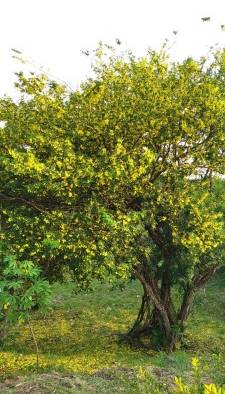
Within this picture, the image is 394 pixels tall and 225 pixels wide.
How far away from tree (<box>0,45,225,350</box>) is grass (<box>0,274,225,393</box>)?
3.22m

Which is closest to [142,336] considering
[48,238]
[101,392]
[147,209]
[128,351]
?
[128,351]

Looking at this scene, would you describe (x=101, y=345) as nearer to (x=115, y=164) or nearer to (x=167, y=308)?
(x=167, y=308)

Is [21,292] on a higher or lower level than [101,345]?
higher

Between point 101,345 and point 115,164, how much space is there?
920cm

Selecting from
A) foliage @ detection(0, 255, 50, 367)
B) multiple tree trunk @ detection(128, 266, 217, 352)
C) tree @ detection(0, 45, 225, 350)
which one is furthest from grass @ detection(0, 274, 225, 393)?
tree @ detection(0, 45, 225, 350)

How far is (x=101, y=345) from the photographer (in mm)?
20422

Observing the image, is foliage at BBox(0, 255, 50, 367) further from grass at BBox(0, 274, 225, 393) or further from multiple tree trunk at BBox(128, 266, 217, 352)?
multiple tree trunk at BBox(128, 266, 217, 352)

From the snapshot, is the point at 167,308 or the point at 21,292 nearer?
the point at 21,292

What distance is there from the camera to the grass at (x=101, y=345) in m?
11.6

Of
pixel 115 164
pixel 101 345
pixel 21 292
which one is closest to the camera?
pixel 21 292

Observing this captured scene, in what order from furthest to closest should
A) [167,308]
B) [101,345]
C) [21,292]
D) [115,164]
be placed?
[101,345]
[167,308]
[115,164]
[21,292]

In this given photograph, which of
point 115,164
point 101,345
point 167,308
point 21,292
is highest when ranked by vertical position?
point 115,164

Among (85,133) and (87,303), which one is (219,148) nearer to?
(85,133)

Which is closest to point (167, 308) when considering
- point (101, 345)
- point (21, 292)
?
point (101, 345)
